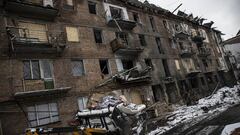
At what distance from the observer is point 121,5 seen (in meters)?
23.9

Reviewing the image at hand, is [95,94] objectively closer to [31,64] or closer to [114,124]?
[31,64]

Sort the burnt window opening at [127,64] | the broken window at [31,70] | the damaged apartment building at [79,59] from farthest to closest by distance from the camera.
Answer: the burnt window opening at [127,64] → the broken window at [31,70] → the damaged apartment building at [79,59]

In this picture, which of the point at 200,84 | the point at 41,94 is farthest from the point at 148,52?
the point at 41,94

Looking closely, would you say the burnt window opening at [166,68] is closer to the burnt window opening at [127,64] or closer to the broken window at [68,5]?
the burnt window opening at [127,64]

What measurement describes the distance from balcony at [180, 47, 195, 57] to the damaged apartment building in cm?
18

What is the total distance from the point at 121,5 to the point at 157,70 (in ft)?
28.5

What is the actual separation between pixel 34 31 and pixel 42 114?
20.7ft

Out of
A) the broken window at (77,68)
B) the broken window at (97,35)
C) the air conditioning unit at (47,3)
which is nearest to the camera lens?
the air conditioning unit at (47,3)

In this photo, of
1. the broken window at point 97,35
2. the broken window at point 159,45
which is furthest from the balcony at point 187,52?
the broken window at point 97,35

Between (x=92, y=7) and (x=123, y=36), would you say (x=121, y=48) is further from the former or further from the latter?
(x=92, y=7)

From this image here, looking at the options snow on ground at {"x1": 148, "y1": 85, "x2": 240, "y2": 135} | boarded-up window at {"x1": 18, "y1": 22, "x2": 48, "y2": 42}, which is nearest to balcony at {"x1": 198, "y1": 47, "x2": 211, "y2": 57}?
snow on ground at {"x1": 148, "y1": 85, "x2": 240, "y2": 135}

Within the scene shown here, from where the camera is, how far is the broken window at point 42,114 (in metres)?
13.7

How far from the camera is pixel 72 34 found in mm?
17969

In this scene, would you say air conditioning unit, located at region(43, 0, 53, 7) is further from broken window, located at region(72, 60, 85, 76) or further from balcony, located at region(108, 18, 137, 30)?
balcony, located at region(108, 18, 137, 30)
